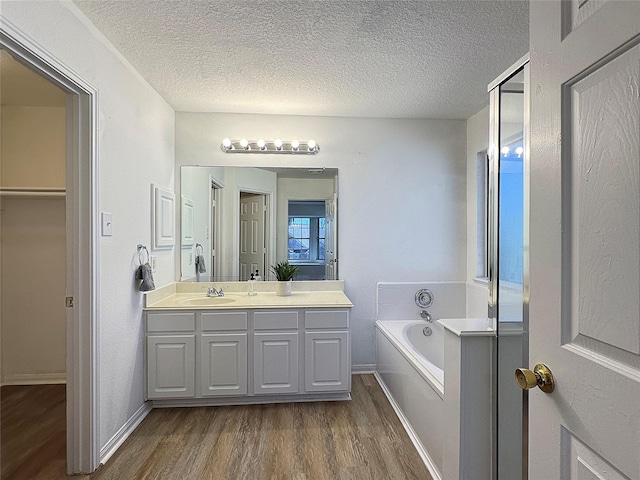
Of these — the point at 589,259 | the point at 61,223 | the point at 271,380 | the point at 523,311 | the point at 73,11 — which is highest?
the point at 73,11

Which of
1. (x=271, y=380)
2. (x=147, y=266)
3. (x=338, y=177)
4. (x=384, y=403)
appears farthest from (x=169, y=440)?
(x=338, y=177)

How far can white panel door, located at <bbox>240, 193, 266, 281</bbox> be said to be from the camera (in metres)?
3.21

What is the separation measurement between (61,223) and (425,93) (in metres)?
3.21

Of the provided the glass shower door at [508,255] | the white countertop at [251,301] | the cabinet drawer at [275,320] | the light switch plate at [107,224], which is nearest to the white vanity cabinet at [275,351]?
the cabinet drawer at [275,320]

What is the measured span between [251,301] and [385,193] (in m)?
1.58

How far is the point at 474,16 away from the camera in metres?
1.78

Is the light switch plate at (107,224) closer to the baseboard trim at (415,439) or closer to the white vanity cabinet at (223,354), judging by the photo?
the white vanity cabinet at (223,354)

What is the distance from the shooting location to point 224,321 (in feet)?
8.46

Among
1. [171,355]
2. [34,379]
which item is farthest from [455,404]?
[34,379]

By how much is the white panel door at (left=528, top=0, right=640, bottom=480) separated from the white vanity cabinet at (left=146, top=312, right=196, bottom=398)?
7.46ft

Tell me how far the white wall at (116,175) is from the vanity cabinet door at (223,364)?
45cm

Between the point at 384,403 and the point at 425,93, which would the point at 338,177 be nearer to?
the point at 425,93

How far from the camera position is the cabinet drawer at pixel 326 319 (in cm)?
263

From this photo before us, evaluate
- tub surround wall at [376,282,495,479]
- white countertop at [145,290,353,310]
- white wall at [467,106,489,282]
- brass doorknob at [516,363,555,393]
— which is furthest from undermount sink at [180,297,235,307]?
brass doorknob at [516,363,555,393]
